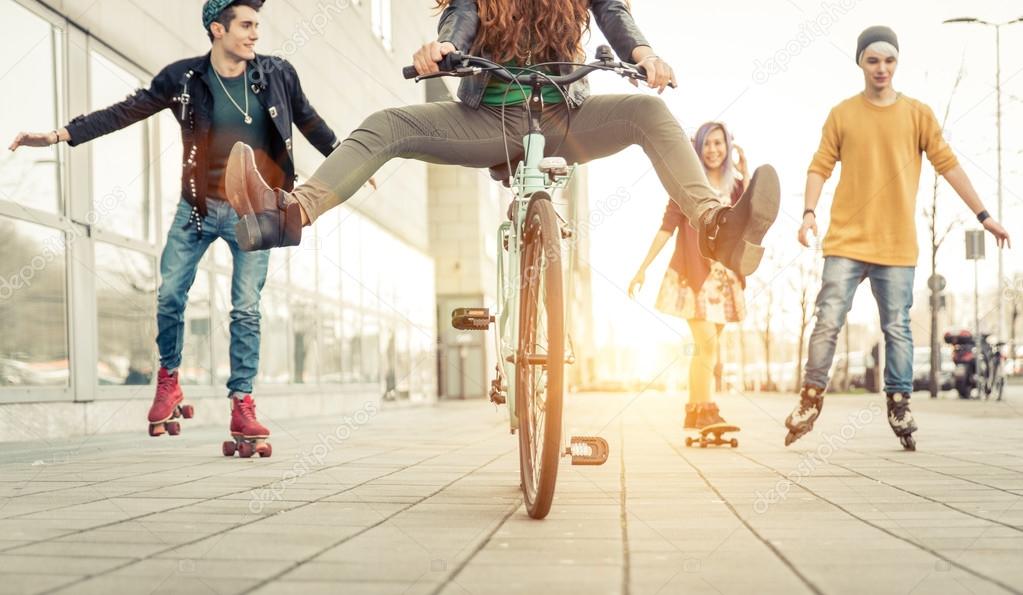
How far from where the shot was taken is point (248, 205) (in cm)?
326

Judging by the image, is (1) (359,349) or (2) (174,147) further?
(1) (359,349)

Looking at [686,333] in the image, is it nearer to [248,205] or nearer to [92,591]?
[248,205]

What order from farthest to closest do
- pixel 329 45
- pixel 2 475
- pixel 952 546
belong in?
pixel 329 45
pixel 2 475
pixel 952 546

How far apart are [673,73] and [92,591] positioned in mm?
2353

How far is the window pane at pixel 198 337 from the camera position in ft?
38.3

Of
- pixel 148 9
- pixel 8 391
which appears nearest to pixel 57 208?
pixel 8 391

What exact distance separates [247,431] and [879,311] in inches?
136

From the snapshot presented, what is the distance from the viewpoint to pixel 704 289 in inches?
266

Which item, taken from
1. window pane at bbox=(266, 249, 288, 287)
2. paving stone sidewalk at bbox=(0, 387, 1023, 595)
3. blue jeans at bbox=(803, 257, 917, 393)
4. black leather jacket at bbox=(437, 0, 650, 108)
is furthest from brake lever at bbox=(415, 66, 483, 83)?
window pane at bbox=(266, 249, 288, 287)

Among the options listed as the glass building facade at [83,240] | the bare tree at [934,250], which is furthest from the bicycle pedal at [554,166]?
the bare tree at [934,250]

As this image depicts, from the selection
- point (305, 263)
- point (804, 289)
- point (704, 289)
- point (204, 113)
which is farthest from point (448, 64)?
point (804, 289)

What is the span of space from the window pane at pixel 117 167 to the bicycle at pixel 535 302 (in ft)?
20.7

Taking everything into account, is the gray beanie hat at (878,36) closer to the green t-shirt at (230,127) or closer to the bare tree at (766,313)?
the green t-shirt at (230,127)

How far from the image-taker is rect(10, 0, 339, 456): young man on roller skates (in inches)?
215
